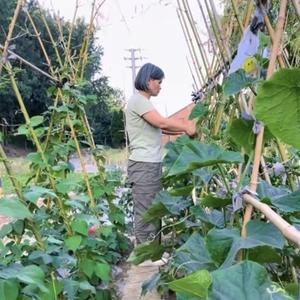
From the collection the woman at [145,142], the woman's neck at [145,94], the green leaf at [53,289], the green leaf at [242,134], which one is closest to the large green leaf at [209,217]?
the green leaf at [242,134]

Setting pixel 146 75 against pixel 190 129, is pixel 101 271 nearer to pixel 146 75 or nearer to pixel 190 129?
pixel 190 129

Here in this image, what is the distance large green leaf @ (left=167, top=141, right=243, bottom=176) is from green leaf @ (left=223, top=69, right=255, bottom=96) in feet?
0.30

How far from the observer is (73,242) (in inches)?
62.8

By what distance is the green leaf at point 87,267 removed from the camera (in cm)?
176

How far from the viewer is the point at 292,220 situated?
2.51ft

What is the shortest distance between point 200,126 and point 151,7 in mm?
1221

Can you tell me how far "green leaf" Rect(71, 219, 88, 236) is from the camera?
161 cm

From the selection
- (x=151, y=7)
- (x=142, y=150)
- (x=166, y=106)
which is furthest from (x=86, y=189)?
A: (x=166, y=106)

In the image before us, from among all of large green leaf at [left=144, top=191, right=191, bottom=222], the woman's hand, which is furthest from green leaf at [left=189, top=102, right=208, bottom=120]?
the woman's hand

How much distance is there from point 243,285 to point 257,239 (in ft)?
0.49

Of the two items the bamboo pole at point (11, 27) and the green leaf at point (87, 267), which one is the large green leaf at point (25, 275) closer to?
the bamboo pole at point (11, 27)

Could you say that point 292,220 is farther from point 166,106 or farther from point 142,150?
point 166,106

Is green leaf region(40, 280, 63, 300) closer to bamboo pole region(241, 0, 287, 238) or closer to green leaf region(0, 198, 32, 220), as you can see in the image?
A: green leaf region(0, 198, 32, 220)

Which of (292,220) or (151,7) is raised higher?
(151,7)
